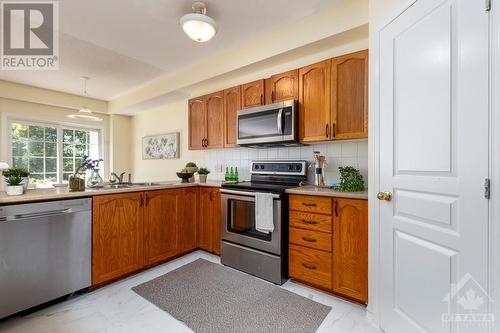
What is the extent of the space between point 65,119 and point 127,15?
136 inches

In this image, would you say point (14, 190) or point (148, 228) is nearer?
point (14, 190)

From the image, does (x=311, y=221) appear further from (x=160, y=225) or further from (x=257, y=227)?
(x=160, y=225)

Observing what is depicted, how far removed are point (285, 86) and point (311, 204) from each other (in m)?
1.33

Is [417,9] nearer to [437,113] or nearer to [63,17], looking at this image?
[437,113]

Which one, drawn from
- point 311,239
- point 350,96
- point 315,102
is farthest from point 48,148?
point 350,96

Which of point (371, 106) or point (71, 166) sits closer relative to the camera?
point (371, 106)

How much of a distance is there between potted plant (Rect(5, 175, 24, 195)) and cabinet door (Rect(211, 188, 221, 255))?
69.0 inches

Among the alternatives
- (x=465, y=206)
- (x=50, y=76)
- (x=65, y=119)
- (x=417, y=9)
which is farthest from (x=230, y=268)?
(x=65, y=119)

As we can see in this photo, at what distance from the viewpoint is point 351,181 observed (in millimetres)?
2037

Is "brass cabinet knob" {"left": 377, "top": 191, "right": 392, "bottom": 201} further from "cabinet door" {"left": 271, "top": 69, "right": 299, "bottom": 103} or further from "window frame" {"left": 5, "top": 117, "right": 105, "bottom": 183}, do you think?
"window frame" {"left": 5, "top": 117, "right": 105, "bottom": 183}

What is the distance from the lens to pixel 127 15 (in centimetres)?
217

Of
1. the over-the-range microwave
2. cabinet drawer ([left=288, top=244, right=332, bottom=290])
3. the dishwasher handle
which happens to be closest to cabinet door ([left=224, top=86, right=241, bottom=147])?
the over-the-range microwave

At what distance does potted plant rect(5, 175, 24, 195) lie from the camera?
1.81 m

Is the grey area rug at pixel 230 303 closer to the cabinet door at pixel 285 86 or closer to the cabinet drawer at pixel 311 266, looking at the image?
the cabinet drawer at pixel 311 266
